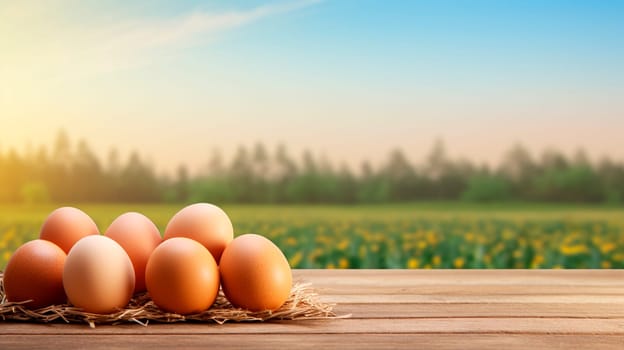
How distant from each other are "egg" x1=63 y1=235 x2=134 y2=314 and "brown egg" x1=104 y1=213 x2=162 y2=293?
17 cm

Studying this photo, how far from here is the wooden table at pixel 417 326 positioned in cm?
140

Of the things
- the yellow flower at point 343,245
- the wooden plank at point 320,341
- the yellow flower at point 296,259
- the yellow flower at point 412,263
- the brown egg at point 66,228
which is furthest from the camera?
the yellow flower at point 343,245

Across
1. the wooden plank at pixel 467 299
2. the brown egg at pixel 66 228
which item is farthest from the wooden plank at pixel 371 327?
the brown egg at pixel 66 228

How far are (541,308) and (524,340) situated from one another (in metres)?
0.39

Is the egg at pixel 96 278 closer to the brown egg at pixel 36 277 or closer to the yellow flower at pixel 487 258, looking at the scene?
the brown egg at pixel 36 277

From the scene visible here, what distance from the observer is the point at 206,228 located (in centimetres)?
179

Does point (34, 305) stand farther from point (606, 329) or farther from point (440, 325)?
point (606, 329)

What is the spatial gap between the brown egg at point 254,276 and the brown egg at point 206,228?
0.12 m

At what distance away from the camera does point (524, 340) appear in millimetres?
1440

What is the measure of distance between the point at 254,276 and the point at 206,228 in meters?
0.23

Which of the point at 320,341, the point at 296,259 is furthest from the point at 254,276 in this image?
the point at 296,259

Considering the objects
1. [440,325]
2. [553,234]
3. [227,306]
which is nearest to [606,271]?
[440,325]

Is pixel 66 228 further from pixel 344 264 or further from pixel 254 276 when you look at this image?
pixel 344 264

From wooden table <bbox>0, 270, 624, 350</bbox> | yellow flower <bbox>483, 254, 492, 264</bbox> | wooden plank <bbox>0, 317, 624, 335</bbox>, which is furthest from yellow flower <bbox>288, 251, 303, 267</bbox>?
wooden plank <bbox>0, 317, 624, 335</bbox>
